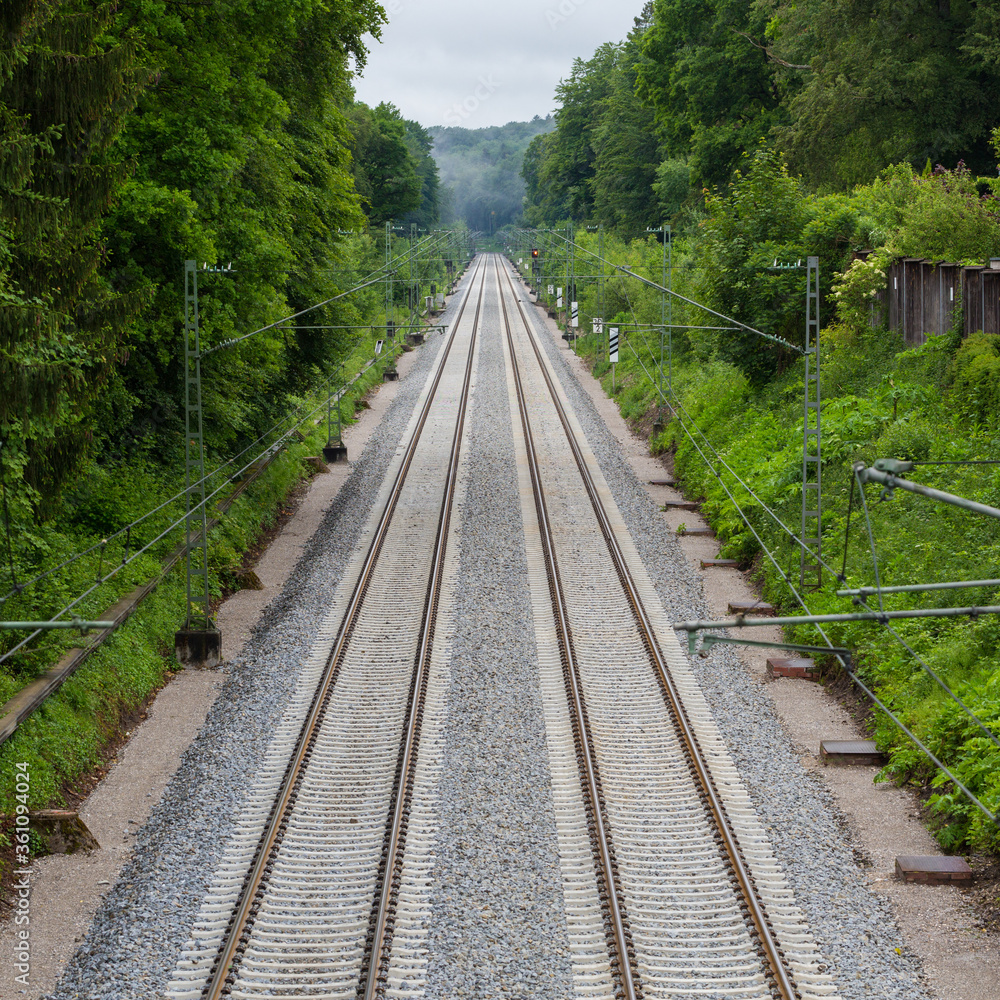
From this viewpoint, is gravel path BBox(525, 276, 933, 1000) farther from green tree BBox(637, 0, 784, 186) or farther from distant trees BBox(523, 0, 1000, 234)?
green tree BBox(637, 0, 784, 186)

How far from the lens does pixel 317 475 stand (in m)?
30.5

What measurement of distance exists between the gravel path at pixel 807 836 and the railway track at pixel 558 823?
0.78 ft

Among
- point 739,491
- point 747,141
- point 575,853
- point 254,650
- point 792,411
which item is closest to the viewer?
point 575,853

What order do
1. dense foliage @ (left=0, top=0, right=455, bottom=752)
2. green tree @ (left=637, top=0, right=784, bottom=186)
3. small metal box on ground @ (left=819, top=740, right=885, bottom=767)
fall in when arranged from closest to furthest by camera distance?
dense foliage @ (left=0, top=0, right=455, bottom=752), small metal box on ground @ (left=819, top=740, right=885, bottom=767), green tree @ (left=637, top=0, right=784, bottom=186)

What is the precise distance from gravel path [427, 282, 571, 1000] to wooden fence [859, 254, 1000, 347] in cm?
1023

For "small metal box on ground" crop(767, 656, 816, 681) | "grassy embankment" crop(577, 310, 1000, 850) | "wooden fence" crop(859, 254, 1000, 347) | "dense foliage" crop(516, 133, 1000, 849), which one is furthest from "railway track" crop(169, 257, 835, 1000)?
"wooden fence" crop(859, 254, 1000, 347)

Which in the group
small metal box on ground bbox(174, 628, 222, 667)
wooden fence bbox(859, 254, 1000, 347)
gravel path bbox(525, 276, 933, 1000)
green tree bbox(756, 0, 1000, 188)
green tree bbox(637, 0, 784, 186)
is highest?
green tree bbox(637, 0, 784, 186)

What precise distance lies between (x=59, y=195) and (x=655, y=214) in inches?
2334

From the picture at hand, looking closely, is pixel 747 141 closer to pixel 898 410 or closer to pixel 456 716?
pixel 898 410

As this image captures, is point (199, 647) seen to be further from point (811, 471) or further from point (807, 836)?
point (811, 471)

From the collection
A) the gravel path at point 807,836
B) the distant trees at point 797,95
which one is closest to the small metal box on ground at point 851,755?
the gravel path at point 807,836

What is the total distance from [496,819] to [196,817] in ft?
10.9

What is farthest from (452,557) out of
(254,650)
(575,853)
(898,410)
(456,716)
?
(575,853)

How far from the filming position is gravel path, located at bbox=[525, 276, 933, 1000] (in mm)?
9586
